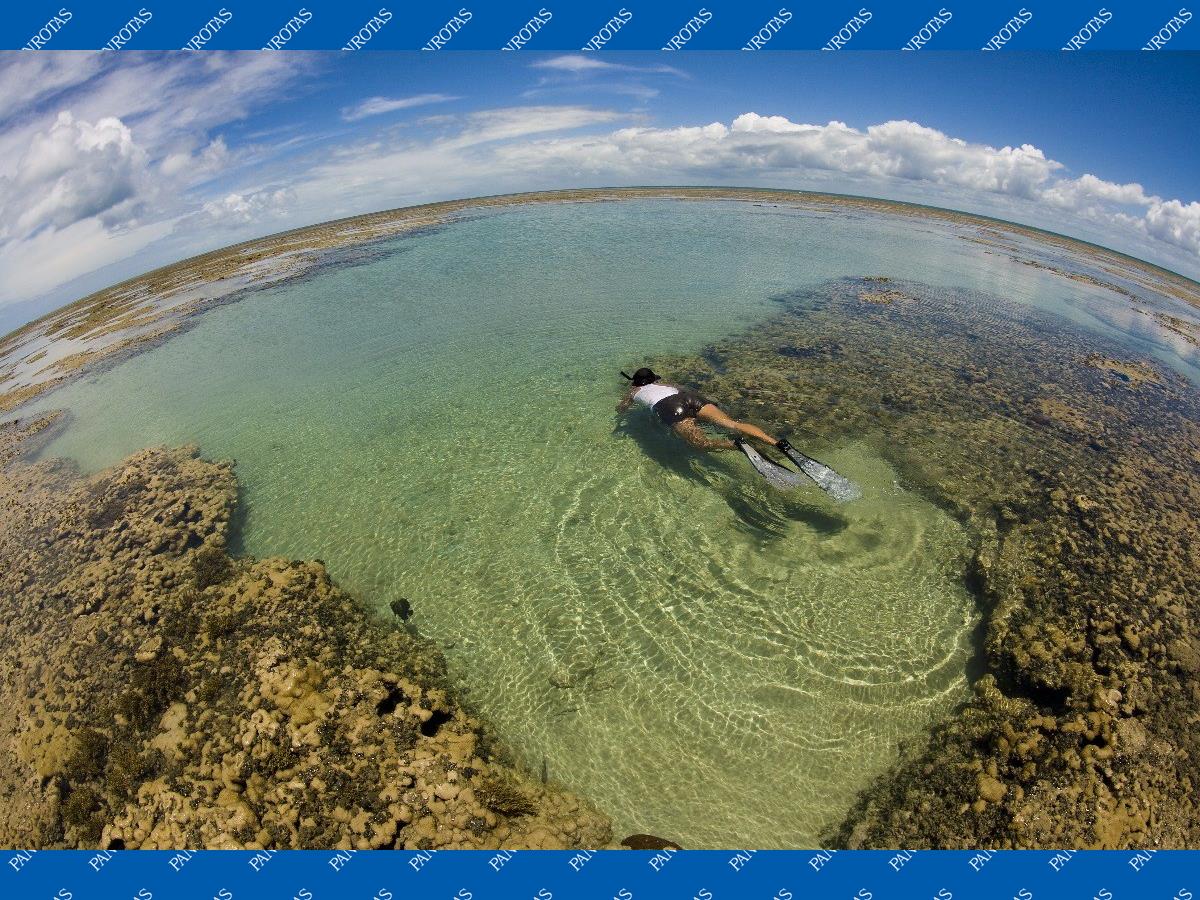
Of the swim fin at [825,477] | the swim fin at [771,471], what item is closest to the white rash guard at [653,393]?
the swim fin at [771,471]

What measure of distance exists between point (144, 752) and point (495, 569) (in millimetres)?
5287

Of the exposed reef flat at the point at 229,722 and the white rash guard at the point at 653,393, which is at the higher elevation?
the white rash guard at the point at 653,393

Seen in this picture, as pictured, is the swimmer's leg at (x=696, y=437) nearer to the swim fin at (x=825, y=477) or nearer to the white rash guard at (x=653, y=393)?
the white rash guard at (x=653, y=393)

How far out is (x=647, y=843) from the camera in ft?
18.4

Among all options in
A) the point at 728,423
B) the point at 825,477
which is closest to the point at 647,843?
the point at 825,477

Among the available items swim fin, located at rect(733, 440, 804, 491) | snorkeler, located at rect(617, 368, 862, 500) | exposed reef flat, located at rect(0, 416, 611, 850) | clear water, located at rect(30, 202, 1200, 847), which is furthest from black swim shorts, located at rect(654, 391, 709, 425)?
exposed reef flat, located at rect(0, 416, 611, 850)

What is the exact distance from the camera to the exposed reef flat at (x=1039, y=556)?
5516 mm

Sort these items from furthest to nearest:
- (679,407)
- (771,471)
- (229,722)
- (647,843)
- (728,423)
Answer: (679,407), (728,423), (771,471), (229,722), (647,843)

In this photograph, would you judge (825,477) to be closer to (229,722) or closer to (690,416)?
(690,416)

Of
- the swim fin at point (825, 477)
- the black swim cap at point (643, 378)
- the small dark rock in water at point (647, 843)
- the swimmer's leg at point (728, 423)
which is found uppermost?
the black swim cap at point (643, 378)

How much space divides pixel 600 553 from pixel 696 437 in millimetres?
3656

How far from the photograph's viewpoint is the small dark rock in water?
18.4 feet

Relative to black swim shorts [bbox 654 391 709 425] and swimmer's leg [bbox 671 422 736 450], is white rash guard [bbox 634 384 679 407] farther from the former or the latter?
swimmer's leg [bbox 671 422 736 450]

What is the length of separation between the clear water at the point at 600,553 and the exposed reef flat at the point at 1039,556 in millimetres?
590
